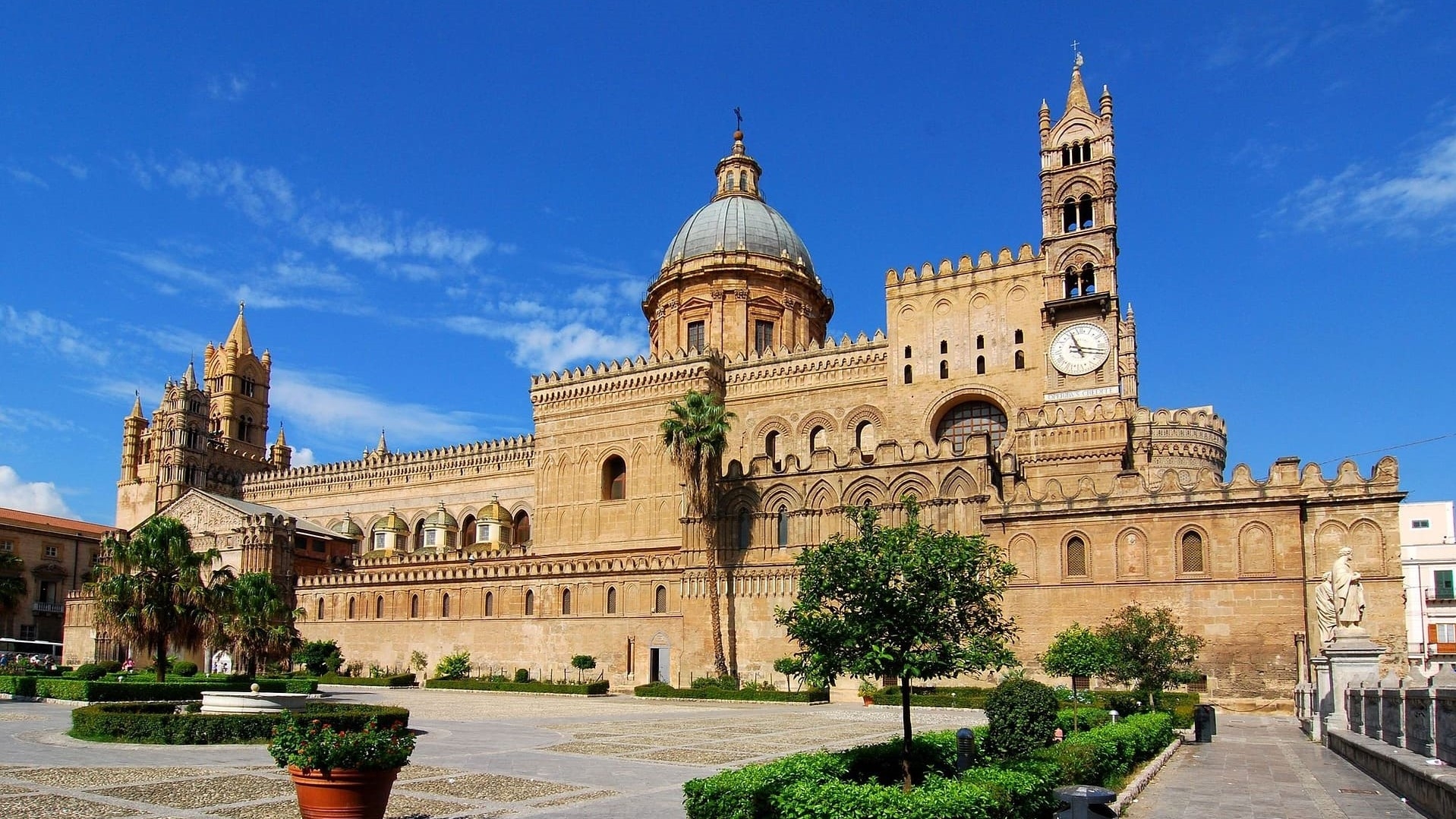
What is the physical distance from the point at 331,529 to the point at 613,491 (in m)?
24.7

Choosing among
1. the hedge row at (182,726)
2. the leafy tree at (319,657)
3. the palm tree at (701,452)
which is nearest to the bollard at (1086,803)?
the hedge row at (182,726)

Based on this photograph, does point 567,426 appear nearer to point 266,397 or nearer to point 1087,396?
point 1087,396

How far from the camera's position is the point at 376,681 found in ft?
161

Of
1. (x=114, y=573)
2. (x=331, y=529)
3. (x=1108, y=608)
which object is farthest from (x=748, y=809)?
(x=331, y=529)

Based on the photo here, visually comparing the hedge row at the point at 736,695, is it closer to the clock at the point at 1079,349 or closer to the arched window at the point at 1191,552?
the arched window at the point at 1191,552

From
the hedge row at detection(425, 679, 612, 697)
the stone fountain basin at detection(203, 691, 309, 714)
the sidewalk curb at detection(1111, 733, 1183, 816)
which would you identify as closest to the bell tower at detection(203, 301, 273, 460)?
the hedge row at detection(425, 679, 612, 697)

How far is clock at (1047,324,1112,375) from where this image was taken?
148ft

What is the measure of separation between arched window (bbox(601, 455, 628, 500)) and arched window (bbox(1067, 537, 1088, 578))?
23847mm

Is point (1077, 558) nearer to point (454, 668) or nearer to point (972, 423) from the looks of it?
point (972, 423)

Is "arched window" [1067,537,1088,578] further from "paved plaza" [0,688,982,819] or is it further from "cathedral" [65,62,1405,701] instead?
"paved plaza" [0,688,982,819]

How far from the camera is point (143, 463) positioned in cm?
7962

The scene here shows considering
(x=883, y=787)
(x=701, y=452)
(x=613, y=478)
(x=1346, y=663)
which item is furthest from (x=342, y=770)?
(x=613, y=478)

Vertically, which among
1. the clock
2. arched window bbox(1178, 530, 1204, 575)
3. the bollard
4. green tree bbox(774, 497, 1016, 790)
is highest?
the clock

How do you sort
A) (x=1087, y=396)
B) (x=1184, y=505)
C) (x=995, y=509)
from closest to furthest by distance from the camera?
(x=1184, y=505)
(x=995, y=509)
(x=1087, y=396)
